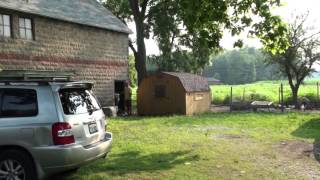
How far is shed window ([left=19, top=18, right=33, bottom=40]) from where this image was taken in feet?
75.7

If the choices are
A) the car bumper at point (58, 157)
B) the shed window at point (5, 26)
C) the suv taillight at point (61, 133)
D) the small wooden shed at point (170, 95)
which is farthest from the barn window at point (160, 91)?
the suv taillight at point (61, 133)

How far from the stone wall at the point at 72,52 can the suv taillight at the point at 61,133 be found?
14559mm

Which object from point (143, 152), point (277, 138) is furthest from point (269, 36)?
point (143, 152)

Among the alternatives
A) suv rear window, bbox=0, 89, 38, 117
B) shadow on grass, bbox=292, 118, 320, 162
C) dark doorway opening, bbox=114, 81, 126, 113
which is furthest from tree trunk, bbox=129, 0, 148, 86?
suv rear window, bbox=0, 89, 38, 117

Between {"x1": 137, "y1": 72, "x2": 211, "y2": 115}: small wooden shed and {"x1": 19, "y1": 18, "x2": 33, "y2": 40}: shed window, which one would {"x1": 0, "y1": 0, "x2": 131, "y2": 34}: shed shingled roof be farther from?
{"x1": 137, "y1": 72, "x2": 211, "y2": 115}: small wooden shed

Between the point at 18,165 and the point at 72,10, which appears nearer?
the point at 18,165

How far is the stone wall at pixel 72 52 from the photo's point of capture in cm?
2262

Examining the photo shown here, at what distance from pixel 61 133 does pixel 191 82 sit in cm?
2333

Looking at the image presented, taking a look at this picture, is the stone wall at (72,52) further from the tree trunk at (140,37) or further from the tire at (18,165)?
the tire at (18,165)

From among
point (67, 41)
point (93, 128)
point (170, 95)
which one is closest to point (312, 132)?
point (93, 128)

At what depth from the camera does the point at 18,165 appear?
827cm

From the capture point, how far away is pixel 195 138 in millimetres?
16016

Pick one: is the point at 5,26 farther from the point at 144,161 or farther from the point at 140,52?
the point at 140,52

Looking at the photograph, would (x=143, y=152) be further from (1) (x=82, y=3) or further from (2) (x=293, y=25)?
(2) (x=293, y=25)
